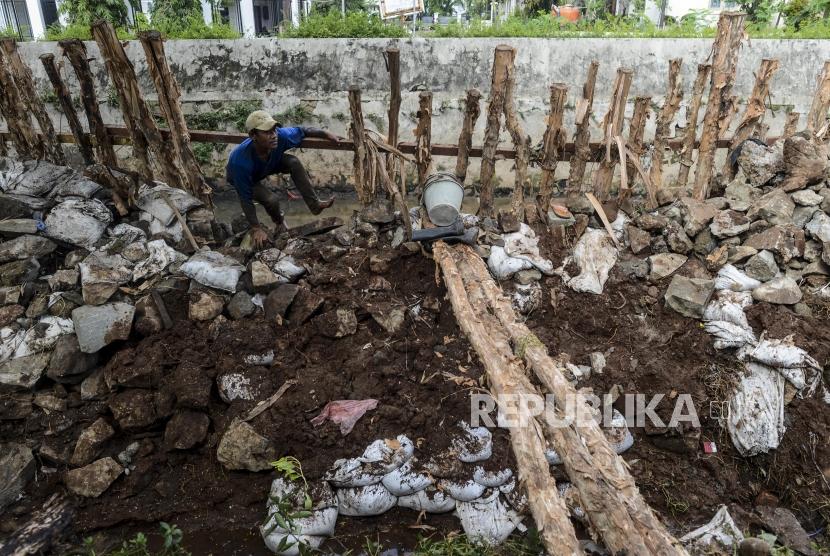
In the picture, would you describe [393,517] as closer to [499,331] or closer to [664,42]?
[499,331]

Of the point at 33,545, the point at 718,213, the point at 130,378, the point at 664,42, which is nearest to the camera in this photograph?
the point at 33,545

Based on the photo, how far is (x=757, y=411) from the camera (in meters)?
3.56

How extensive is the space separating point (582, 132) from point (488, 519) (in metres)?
2.97

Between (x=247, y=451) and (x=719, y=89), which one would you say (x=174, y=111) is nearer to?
(x=247, y=451)

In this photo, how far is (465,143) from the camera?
448 cm

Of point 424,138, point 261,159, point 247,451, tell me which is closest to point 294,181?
point 261,159

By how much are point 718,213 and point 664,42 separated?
388 cm

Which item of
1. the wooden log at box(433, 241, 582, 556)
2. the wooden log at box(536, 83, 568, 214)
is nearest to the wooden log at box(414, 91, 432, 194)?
the wooden log at box(433, 241, 582, 556)

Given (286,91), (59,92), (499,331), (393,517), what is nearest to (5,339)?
(59,92)

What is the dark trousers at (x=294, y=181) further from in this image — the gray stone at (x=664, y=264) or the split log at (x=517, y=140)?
the gray stone at (x=664, y=264)

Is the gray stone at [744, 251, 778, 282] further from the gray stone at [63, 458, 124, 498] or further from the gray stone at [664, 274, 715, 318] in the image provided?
the gray stone at [63, 458, 124, 498]

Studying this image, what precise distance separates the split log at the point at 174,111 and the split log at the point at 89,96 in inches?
19.0

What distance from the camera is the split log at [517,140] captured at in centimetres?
427

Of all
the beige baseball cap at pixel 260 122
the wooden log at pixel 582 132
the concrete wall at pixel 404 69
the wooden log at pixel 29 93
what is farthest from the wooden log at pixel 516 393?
the concrete wall at pixel 404 69
